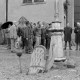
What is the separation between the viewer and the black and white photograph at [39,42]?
29.4 ft

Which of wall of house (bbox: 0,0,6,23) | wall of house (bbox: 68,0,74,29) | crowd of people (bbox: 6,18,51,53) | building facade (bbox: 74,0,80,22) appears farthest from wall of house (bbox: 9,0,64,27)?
crowd of people (bbox: 6,18,51,53)

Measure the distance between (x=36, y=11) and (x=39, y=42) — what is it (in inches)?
316

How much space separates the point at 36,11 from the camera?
2477 centimetres

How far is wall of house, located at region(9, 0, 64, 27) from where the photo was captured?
24312 millimetres

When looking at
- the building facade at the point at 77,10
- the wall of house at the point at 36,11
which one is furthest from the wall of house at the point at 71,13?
the wall of house at the point at 36,11

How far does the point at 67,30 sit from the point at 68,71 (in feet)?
32.4

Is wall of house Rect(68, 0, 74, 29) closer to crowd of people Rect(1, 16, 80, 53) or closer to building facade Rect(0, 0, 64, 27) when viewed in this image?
building facade Rect(0, 0, 64, 27)

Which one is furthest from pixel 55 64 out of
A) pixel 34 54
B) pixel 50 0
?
pixel 50 0

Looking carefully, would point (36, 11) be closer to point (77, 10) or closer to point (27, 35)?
point (77, 10)

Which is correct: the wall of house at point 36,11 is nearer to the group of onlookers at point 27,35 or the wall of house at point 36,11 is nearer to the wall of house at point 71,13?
the wall of house at point 71,13

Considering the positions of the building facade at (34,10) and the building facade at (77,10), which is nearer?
the building facade at (34,10)

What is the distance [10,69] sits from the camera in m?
9.73

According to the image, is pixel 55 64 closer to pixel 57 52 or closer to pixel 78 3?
pixel 57 52

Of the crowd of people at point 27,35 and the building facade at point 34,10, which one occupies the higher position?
the building facade at point 34,10
